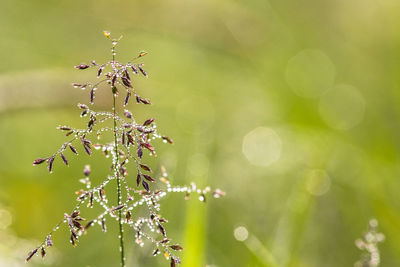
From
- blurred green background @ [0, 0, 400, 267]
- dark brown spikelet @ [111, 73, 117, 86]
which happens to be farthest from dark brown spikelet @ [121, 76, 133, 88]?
blurred green background @ [0, 0, 400, 267]

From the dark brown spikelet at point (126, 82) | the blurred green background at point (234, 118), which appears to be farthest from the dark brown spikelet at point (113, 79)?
the blurred green background at point (234, 118)

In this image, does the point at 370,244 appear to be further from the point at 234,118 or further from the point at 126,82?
the point at 234,118

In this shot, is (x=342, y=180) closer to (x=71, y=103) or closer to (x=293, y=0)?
(x=71, y=103)

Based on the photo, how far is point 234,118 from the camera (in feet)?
14.2

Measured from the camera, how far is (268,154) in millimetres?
4016

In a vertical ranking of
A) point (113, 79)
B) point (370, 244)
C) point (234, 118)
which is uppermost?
point (234, 118)

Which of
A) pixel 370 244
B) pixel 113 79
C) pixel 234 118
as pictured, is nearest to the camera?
pixel 113 79

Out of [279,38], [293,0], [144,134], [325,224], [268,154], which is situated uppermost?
[293,0]

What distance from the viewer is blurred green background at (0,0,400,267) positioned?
Answer: 2643 millimetres

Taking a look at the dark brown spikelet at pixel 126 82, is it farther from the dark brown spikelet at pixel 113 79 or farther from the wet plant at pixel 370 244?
the wet plant at pixel 370 244

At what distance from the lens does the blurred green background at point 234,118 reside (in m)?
2.64

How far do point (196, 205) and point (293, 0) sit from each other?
13.5 ft

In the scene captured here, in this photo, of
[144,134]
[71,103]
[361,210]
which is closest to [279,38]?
[361,210]

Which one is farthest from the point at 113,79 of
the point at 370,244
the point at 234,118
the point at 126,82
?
the point at 234,118
